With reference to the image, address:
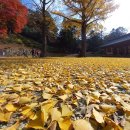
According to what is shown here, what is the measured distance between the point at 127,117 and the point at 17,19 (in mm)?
20268

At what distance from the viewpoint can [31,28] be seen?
45.6 m

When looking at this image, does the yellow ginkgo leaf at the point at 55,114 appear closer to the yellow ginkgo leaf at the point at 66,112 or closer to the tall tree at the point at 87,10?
the yellow ginkgo leaf at the point at 66,112

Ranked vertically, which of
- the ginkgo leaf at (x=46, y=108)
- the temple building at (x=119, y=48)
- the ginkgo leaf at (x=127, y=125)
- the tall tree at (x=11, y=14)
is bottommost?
the temple building at (x=119, y=48)

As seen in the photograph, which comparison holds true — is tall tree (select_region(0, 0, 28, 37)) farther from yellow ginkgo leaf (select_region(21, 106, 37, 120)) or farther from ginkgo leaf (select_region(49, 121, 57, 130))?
ginkgo leaf (select_region(49, 121, 57, 130))

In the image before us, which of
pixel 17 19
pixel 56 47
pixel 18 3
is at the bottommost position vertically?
pixel 56 47

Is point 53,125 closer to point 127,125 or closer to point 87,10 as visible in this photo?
point 127,125

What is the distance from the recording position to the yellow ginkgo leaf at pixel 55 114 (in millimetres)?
1575

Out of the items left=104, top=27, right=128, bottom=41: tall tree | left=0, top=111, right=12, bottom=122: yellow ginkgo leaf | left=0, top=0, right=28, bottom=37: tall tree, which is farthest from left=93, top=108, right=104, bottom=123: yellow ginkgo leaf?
left=104, top=27, right=128, bottom=41: tall tree

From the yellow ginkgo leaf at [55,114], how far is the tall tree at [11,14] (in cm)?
1762

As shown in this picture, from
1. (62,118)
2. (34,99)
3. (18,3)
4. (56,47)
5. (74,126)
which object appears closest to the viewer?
(74,126)

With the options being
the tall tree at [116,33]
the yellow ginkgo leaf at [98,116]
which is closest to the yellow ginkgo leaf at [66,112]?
the yellow ginkgo leaf at [98,116]

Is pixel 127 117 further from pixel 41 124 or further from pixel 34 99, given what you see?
pixel 34 99

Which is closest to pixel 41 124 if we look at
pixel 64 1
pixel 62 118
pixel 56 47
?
pixel 62 118

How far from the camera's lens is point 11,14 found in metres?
19.7
